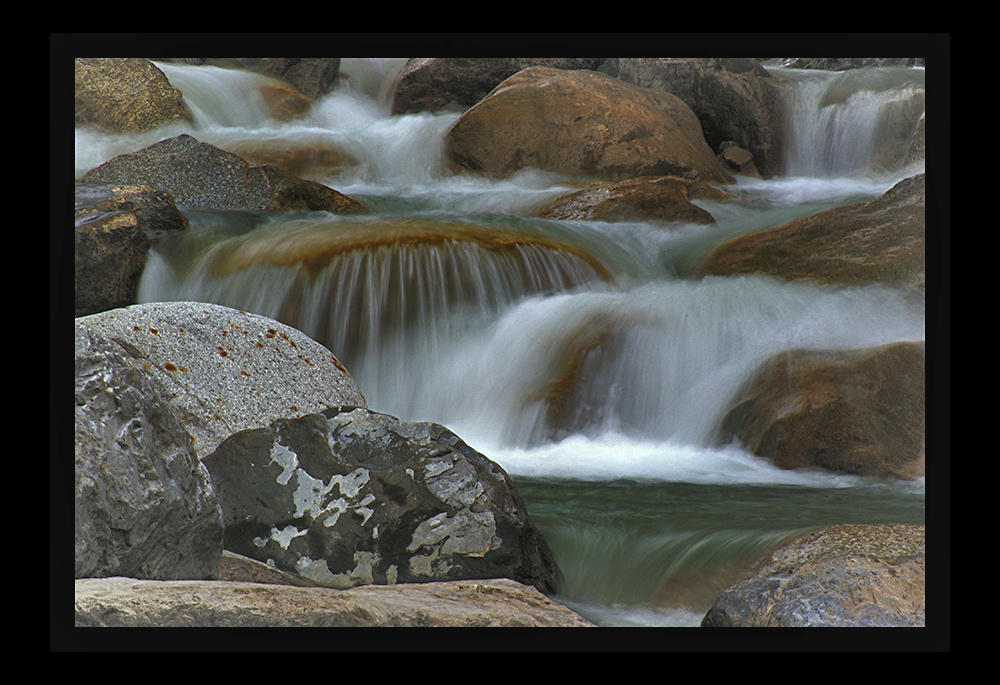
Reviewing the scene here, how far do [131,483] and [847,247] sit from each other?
2722mm

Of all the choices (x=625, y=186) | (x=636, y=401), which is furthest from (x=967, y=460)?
(x=625, y=186)

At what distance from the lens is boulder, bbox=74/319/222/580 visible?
189 centimetres

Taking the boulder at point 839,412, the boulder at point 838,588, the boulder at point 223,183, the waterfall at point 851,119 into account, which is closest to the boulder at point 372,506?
the boulder at point 838,588

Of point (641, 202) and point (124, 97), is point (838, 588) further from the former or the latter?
point (124, 97)

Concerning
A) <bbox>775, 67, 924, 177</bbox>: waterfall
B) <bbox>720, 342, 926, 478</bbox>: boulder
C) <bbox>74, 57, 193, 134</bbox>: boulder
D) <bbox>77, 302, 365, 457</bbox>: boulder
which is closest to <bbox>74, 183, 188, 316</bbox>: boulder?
<bbox>74, 57, 193, 134</bbox>: boulder

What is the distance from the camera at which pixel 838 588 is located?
1.84m

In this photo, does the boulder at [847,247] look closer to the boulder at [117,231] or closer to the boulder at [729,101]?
the boulder at [729,101]

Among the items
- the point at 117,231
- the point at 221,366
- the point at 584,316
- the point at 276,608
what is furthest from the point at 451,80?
the point at 276,608

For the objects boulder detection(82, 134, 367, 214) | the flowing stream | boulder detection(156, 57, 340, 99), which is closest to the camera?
the flowing stream

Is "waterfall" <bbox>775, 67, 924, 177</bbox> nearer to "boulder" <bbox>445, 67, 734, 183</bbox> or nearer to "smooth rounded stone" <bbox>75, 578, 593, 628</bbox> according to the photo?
"boulder" <bbox>445, 67, 734, 183</bbox>

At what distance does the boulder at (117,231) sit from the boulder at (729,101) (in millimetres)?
2366

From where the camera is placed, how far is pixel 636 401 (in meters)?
3.13

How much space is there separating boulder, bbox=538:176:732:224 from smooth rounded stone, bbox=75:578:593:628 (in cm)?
291

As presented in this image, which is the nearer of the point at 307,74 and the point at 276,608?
the point at 276,608
